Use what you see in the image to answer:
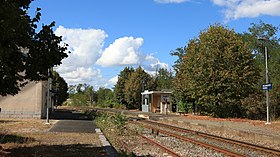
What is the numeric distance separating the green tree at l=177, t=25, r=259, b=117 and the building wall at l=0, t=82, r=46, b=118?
45.3 feet

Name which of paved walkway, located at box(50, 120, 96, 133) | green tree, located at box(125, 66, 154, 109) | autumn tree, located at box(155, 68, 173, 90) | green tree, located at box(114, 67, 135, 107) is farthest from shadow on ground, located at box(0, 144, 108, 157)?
autumn tree, located at box(155, 68, 173, 90)

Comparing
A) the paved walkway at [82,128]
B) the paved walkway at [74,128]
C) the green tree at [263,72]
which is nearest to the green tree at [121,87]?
the green tree at [263,72]

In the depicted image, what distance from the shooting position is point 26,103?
30.8 metres

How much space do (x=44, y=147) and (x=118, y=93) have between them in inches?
2520

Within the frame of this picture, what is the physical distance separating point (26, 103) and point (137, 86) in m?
38.5

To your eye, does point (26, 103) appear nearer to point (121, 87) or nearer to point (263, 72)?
point (263, 72)

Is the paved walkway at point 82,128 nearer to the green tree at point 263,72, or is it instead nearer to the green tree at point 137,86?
the green tree at point 263,72

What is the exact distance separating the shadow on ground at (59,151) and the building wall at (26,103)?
724 inches

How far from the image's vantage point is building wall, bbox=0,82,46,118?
30.5 metres

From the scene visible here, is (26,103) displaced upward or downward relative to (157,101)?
upward

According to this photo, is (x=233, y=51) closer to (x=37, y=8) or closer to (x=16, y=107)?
(x=16, y=107)

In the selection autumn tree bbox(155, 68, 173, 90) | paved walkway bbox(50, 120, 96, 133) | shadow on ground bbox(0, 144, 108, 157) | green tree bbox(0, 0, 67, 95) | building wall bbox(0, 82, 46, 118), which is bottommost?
paved walkway bbox(50, 120, 96, 133)

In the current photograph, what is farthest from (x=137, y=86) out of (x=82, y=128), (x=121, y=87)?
(x=82, y=128)

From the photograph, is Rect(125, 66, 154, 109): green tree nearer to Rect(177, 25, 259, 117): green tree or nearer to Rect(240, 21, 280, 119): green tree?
Rect(240, 21, 280, 119): green tree
